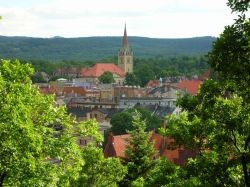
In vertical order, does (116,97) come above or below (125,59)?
below

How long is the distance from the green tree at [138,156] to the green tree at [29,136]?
1505cm

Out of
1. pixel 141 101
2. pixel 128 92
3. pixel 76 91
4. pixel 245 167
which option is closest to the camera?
pixel 245 167

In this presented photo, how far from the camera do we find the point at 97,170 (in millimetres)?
25125

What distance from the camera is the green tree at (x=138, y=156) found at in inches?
1244

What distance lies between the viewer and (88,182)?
2548 centimetres

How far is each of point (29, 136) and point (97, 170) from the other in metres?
12.4

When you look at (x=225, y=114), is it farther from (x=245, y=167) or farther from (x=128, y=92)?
(x=128, y=92)

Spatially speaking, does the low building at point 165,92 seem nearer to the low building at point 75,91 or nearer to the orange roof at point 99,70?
the low building at point 75,91

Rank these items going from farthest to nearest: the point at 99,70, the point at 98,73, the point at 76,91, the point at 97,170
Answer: the point at 99,70, the point at 98,73, the point at 76,91, the point at 97,170

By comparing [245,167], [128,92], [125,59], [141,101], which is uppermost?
[245,167]

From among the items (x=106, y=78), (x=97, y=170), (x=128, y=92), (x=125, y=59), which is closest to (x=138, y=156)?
(x=97, y=170)

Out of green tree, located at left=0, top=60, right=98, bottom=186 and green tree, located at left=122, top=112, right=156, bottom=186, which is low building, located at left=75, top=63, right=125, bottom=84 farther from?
green tree, located at left=0, top=60, right=98, bottom=186

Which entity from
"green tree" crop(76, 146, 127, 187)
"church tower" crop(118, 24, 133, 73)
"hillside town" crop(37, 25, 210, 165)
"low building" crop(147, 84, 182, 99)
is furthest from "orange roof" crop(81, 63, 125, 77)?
"green tree" crop(76, 146, 127, 187)

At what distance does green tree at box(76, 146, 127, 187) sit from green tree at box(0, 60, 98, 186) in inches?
309
